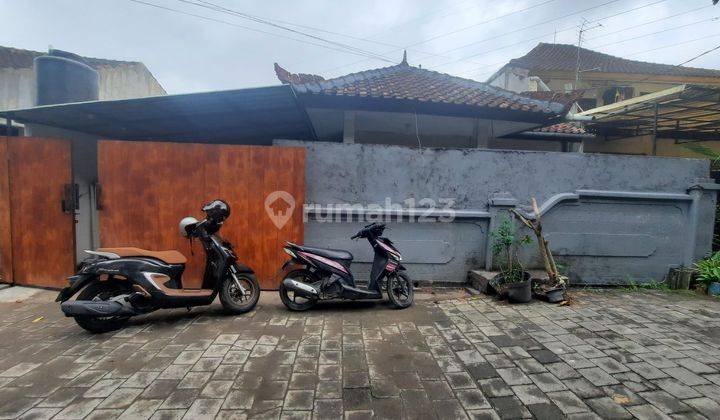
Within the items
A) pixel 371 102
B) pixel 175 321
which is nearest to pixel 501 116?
pixel 371 102

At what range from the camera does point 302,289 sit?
4215mm

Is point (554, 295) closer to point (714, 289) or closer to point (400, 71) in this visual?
point (714, 289)

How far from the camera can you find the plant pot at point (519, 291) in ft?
15.3

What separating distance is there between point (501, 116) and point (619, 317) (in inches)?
159

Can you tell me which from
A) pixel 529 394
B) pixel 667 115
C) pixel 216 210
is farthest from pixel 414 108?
pixel 667 115

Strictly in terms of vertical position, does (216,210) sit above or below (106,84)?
below

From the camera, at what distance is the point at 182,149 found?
4.86m

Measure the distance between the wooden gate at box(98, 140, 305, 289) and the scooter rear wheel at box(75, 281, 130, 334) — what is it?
120cm

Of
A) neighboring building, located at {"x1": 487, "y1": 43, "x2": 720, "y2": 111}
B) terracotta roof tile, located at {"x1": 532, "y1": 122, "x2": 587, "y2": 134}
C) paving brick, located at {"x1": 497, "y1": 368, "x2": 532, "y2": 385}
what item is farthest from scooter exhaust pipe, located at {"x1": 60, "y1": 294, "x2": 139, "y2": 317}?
neighboring building, located at {"x1": 487, "y1": 43, "x2": 720, "y2": 111}

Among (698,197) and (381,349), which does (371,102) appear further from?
(698,197)

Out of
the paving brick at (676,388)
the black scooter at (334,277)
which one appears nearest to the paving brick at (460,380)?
the paving brick at (676,388)

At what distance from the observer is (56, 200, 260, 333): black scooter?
3531 millimetres

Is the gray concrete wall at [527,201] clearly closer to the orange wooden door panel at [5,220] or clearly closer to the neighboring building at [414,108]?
the neighboring building at [414,108]

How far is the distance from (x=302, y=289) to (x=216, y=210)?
1444 millimetres
